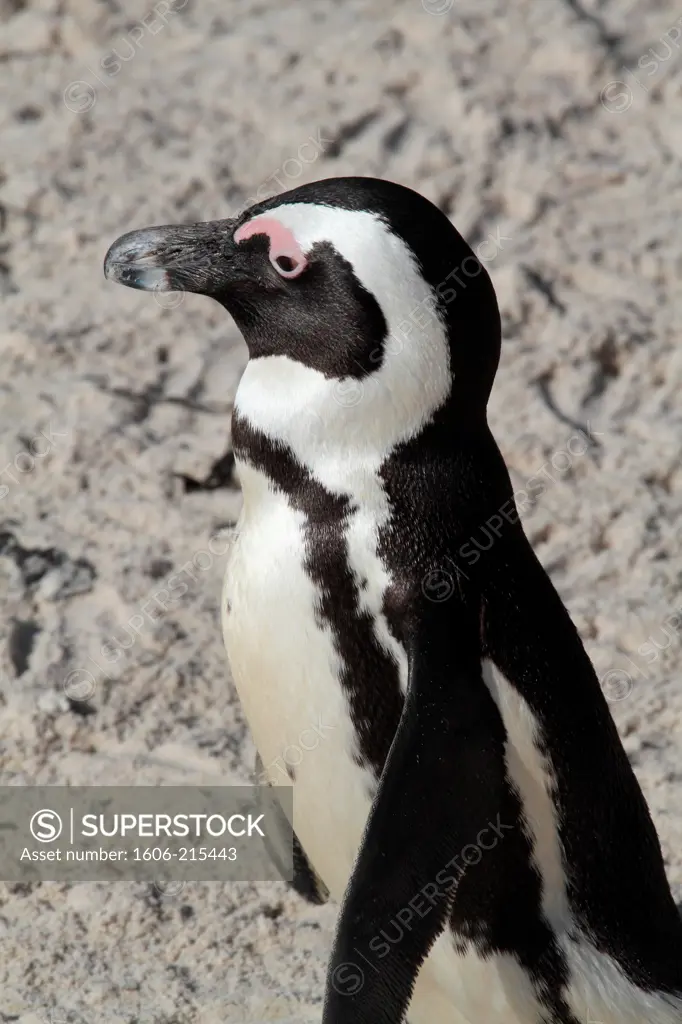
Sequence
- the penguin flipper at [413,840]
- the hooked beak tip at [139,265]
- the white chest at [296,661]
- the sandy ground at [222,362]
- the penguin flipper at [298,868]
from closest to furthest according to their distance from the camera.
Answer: the penguin flipper at [413,840], the white chest at [296,661], the hooked beak tip at [139,265], the penguin flipper at [298,868], the sandy ground at [222,362]

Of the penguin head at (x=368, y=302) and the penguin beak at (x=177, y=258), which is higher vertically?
the penguin head at (x=368, y=302)

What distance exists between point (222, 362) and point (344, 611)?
189 centimetres

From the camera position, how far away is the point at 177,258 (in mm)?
1986

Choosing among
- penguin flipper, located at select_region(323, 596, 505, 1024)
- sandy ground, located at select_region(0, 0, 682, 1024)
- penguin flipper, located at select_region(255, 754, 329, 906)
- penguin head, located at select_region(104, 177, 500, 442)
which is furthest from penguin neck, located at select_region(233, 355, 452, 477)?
sandy ground, located at select_region(0, 0, 682, 1024)

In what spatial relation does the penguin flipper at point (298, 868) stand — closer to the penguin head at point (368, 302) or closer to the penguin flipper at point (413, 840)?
the penguin flipper at point (413, 840)

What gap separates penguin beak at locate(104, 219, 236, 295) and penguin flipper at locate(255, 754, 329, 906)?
0.83 metres

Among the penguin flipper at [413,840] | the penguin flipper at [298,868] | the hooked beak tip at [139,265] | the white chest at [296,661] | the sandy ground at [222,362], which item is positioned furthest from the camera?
the sandy ground at [222,362]

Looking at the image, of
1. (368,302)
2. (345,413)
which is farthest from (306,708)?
(368,302)

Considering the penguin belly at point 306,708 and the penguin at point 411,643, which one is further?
the penguin belly at point 306,708

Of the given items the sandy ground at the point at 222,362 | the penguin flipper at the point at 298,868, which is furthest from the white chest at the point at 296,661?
the sandy ground at the point at 222,362

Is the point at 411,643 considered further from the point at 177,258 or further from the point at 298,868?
the point at 298,868

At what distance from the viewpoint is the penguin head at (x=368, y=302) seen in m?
1.78

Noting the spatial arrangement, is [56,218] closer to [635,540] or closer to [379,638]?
[635,540]

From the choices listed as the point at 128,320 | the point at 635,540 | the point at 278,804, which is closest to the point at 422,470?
the point at 278,804
